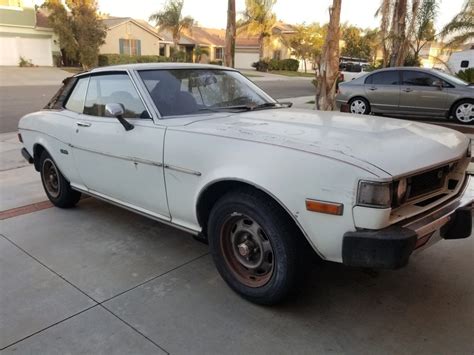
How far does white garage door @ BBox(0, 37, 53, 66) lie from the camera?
112 feet

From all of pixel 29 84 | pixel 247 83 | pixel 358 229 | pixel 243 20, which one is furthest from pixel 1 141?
pixel 243 20

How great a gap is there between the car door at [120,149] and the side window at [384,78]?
9.13 meters

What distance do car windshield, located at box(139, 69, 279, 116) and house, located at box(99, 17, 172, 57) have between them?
120 feet

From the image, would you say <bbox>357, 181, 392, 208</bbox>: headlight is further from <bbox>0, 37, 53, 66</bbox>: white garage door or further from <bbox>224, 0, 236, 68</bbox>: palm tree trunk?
<bbox>0, 37, 53, 66</bbox>: white garage door

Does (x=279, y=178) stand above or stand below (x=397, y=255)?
above

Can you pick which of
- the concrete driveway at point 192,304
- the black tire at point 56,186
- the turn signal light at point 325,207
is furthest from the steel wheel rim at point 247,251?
the black tire at point 56,186

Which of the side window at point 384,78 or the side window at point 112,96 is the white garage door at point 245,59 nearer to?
the side window at point 384,78

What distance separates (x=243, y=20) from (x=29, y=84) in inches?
1001

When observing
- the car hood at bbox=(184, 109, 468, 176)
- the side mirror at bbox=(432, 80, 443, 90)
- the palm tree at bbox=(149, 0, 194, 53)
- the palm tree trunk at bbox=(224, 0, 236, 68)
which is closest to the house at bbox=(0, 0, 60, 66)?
the palm tree at bbox=(149, 0, 194, 53)

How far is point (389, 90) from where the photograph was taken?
11.5 m

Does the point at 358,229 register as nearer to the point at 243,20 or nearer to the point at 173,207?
the point at 173,207

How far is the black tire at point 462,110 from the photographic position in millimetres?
10375

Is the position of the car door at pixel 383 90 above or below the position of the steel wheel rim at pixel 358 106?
above

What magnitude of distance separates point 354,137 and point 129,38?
134 ft
